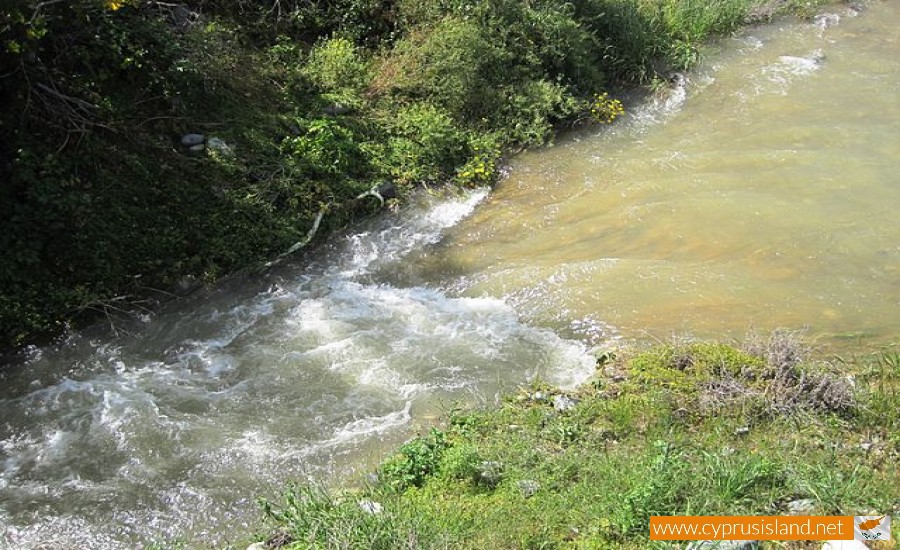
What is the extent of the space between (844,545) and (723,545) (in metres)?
0.65

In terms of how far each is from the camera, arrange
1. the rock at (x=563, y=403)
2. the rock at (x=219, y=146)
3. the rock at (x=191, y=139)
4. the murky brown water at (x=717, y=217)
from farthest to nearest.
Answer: the rock at (x=219, y=146), the rock at (x=191, y=139), the murky brown water at (x=717, y=217), the rock at (x=563, y=403)

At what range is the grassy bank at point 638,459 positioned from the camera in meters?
4.50

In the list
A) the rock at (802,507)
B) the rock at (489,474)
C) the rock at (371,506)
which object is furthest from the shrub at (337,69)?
the rock at (802,507)

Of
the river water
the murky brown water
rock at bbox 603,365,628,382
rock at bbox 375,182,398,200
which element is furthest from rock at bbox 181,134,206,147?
rock at bbox 603,365,628,382

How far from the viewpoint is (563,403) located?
598 cm

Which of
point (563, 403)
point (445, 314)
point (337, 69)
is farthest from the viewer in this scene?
point (337, 69)

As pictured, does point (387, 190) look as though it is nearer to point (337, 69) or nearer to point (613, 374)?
point (337, 69)

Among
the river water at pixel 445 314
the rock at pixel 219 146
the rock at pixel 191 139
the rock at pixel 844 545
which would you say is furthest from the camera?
the rock at pixel 219 146

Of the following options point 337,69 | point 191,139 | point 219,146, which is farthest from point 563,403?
point 337,69

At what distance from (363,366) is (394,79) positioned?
198 inches

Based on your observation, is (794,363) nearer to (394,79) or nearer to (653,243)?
(653,243)

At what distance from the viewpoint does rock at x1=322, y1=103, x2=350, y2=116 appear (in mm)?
9570

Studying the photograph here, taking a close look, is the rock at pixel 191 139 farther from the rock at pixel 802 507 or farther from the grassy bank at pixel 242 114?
the rock at pixel 802 507

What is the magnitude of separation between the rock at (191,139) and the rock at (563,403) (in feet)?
→ 16.0
